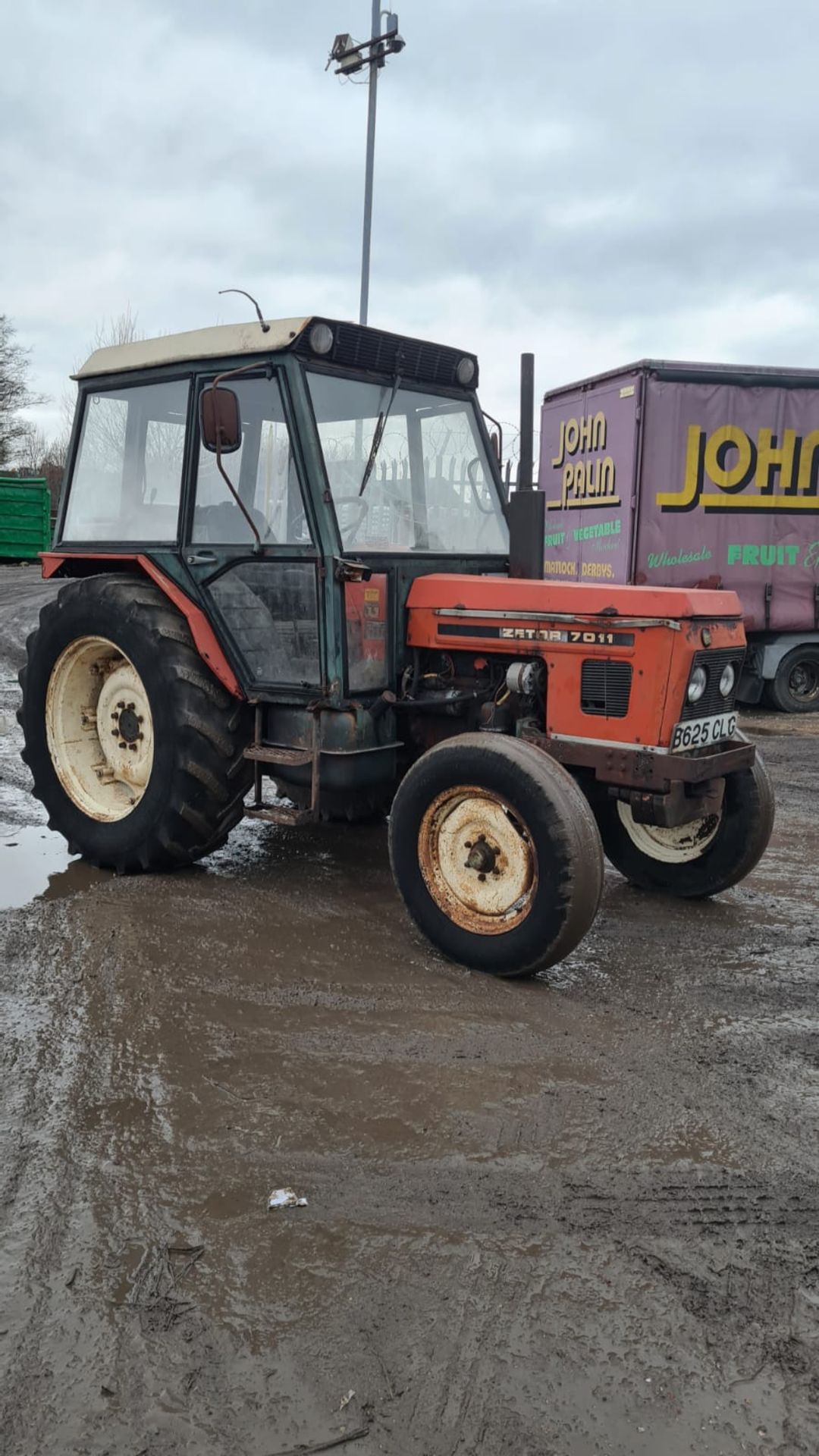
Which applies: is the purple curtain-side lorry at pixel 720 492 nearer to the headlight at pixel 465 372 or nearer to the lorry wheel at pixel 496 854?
the headlight at pixel 465 372

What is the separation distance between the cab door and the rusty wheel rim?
0.83 m

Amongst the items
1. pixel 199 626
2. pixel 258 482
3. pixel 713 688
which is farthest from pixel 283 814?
pixel 713 688

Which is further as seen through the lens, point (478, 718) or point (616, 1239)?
point (478, 718)

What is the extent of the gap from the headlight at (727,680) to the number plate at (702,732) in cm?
9

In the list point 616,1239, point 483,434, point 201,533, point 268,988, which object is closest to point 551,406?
point 483,434

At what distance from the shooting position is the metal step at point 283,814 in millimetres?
4539

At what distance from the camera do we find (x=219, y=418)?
402cm

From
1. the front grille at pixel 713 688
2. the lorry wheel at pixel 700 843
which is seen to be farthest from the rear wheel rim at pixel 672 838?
the front grille at pixel 713 688

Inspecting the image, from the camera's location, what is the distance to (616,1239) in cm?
246

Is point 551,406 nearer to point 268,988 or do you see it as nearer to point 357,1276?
point 268,988

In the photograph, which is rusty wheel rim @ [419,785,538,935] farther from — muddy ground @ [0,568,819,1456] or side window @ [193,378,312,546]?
side window @ [193,378,312,546]

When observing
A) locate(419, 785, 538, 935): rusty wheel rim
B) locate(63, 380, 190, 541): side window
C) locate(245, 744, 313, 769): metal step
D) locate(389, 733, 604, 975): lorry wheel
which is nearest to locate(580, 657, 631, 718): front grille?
locate(389, 733, 604, 975): lorry wheel

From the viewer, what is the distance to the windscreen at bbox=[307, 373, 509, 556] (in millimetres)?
4426

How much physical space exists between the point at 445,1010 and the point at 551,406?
8802mm
